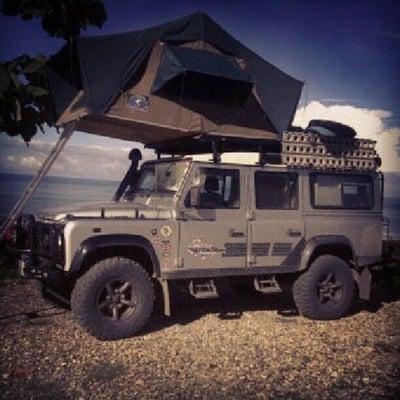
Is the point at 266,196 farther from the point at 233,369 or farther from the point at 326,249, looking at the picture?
the point at 233,369

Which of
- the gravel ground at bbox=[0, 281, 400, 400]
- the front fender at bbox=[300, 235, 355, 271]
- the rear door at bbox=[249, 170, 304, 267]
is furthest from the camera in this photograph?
the front fender at bbox=[300, 235, 355, 271]

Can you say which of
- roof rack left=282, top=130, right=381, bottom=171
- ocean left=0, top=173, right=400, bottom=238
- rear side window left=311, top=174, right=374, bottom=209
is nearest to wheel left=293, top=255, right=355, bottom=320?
rear side window left=311, top=174, right=374, bottom=209

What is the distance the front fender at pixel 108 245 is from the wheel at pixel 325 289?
2.36m

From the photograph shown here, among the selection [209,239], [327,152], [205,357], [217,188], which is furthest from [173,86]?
[205,357]

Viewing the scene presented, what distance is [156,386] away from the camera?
443cm

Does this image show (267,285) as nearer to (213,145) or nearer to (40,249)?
(213,145)

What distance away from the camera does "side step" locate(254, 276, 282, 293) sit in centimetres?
670

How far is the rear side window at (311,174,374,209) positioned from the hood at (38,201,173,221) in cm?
241

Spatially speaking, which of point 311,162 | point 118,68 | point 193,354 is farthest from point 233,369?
point 118,68

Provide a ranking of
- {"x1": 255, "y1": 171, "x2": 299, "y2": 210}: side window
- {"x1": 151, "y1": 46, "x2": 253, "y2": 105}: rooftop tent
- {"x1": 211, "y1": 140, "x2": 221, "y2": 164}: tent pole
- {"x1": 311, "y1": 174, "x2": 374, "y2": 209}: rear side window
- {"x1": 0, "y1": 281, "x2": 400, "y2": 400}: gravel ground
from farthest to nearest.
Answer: {"x1": 311, "y1": 174, "x2": 374, "y2": 209}: rear side window < {"x1": 255, "y1": 171, "x2": 299, "y2": 210}: side window < {"x1": 211, "y1": 140, "x2": 221, "y2": 164}: tent pole < {"x1": 151, "y1": 46, "x2": 253, "y2": 105}: rooftop tent < {"x1": 0, "y1": 281, "x2": 400, "y2": 400}: gravel ground

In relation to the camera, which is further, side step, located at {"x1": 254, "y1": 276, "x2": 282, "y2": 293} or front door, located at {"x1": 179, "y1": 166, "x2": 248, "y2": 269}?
side step, located at {"x1": 254, "y1": 276, "x2": 282, "y2": 293}

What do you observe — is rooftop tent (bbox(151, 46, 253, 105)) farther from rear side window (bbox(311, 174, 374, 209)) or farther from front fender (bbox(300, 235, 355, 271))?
front fender (bbox(300, 235, 355, 271))

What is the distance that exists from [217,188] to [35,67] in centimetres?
329

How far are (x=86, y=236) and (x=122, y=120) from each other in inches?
66.7
